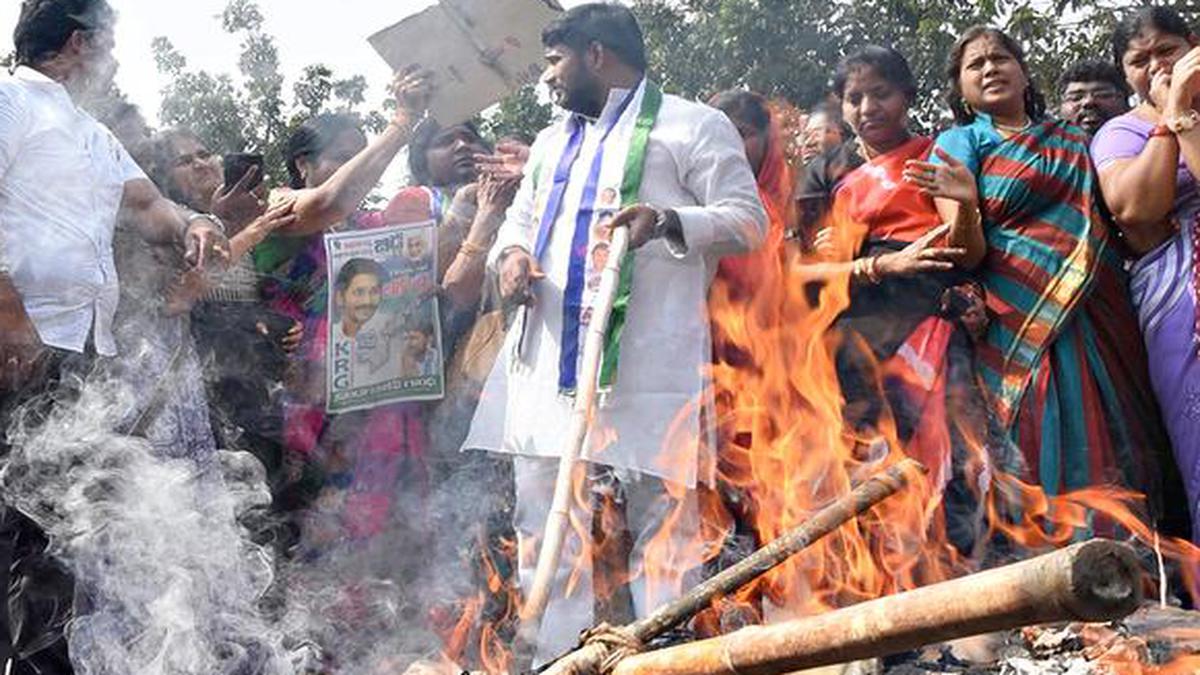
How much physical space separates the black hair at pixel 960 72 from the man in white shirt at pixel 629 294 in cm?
86

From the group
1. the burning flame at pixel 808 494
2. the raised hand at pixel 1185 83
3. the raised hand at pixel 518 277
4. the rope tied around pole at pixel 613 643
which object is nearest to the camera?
the rope tied around pole at pixel 613 643

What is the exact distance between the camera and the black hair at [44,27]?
460 centimetres

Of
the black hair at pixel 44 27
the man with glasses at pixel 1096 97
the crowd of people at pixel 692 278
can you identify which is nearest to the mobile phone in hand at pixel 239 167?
the crowd of people at pixel 692 278

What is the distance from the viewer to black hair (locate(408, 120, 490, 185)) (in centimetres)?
645

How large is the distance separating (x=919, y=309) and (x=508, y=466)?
1676 millimetres

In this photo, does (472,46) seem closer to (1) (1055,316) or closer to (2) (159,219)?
(2) (159,219)

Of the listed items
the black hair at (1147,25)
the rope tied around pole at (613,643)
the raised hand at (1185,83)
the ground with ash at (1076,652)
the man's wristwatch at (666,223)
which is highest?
the black hair at (1147,25)

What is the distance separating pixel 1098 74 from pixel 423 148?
9.37 ft

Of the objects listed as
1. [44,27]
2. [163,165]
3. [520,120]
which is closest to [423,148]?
[163,165]

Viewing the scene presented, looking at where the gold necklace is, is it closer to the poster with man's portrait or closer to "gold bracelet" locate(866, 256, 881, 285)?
"gold bracelet" locate(866, 256, 881, 285)

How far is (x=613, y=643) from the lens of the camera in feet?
8.36

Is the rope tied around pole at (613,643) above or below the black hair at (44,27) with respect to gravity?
below

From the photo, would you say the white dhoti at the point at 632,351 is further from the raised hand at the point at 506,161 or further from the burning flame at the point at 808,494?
the raised hand at the point at 506,161

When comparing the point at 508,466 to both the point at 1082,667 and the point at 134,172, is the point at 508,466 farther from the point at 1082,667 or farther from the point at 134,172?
the point at 1082,667
